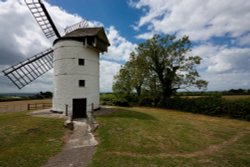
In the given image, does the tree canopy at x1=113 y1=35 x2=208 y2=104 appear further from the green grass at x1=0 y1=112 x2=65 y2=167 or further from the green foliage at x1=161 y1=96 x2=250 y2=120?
the green grass at x1=0 y1=112 x2=65 y2=167

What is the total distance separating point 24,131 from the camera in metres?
11.1

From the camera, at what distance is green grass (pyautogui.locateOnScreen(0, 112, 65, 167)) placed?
24.9ft

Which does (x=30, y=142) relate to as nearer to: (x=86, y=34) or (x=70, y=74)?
(x=70, y=74)

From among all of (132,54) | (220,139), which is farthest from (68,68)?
(132,54)

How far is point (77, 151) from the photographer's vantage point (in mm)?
8680

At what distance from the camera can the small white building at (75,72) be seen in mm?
16656

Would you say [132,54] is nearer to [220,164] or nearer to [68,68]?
[68,68]

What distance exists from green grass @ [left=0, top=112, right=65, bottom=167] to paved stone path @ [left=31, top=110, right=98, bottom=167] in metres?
0.44

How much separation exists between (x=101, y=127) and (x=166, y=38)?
23426 mm

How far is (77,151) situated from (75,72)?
9520 millimetres

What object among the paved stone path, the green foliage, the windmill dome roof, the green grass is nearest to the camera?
the paved stone path

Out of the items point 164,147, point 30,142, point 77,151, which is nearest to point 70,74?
point 30,142

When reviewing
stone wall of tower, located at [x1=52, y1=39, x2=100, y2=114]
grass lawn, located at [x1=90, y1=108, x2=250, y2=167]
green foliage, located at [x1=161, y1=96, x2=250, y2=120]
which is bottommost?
grass lawn, located at [x1=90, y1=108, x2=250, y2=167]

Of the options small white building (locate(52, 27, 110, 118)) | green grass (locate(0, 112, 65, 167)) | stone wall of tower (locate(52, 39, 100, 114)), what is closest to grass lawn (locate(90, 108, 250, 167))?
green grass (locate(0, 112, 65, 167))
